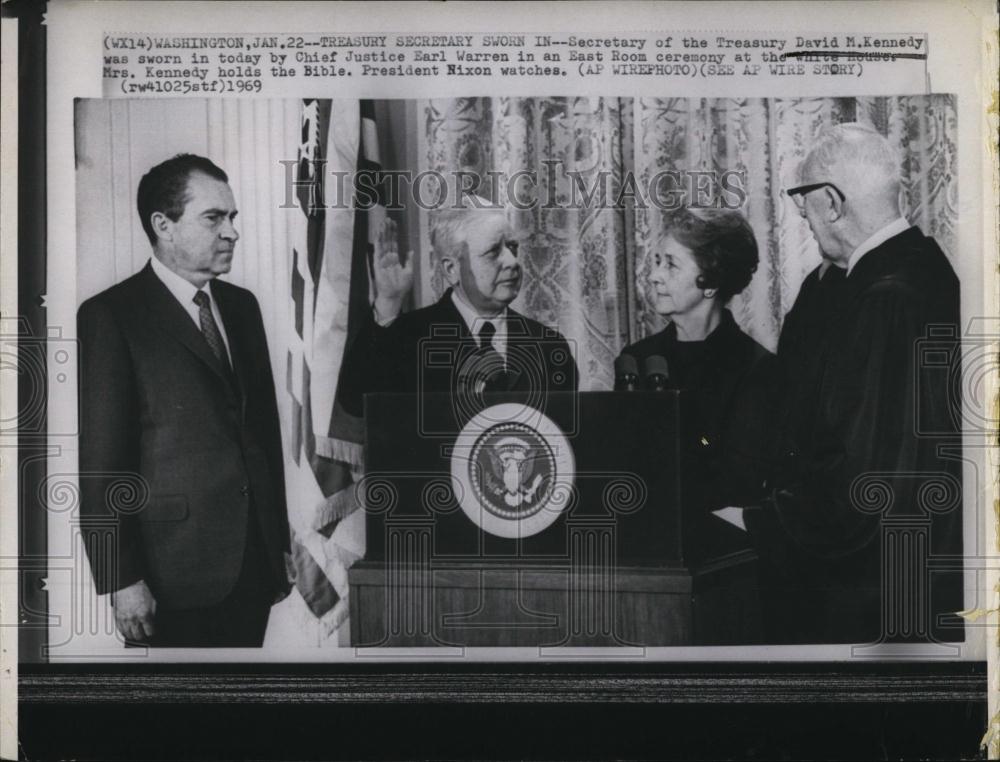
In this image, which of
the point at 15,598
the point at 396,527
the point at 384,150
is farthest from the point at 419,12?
the point at 15,598

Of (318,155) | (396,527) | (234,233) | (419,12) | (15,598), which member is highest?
(419,12)

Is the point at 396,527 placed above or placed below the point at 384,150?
below

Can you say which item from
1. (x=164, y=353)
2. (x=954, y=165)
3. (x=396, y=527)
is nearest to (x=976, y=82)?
(x=954, y=165)

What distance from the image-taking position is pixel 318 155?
3693 millimetres

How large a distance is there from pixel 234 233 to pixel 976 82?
97.3 inches

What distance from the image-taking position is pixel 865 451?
3.69m

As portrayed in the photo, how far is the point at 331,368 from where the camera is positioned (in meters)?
3.70

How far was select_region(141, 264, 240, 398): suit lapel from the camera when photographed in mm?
3713

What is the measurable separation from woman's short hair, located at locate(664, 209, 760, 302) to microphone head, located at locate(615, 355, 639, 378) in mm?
341

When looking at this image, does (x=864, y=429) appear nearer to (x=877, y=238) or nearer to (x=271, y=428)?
(x=877, y=238)

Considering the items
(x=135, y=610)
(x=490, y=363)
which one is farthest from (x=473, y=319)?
(x=135, y=610)

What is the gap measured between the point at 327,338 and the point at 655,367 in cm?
107

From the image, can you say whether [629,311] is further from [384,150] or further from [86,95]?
[86,95]

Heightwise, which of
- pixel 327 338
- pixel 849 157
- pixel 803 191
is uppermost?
pixel 849 157
